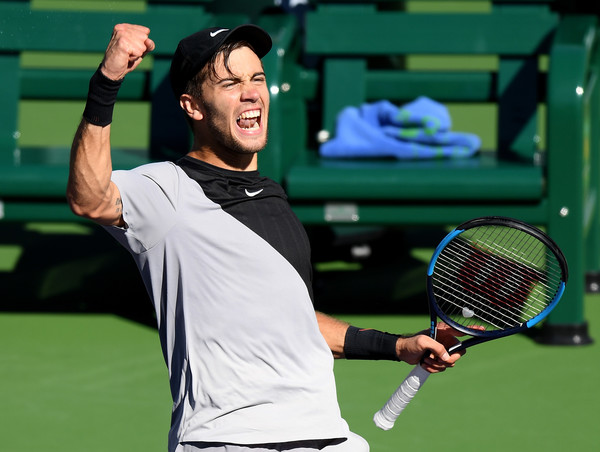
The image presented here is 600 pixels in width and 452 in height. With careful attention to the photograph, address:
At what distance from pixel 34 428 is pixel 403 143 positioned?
2510 mm

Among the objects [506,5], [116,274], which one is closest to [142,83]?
[116,274]

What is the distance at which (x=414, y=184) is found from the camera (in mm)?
5355

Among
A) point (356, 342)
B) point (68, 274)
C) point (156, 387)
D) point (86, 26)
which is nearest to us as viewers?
point (356, 342)

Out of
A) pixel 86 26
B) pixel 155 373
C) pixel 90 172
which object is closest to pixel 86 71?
pixel 86 26

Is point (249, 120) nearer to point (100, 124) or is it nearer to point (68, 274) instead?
point (100, 124)

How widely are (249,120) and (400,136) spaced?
3577 millimetres

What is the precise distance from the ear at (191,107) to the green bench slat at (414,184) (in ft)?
9.40

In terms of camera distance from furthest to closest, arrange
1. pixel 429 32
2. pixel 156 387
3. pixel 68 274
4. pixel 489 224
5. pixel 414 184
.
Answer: pixel 68 274, pixel 429 32, pixel 414 184, pixel 156 387, pixel 489 224

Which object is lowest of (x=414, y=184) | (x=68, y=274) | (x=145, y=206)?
(x=68, y=274)

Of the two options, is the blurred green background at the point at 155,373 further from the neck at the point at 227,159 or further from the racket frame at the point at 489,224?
the neck at the point at 227,159

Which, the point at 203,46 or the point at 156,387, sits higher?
the point at 203,46

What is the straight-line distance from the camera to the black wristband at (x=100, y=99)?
6.84 ft

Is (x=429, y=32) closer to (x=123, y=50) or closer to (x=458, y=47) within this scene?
(x=458, y=47)

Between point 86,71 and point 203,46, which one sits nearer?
point 203,46
